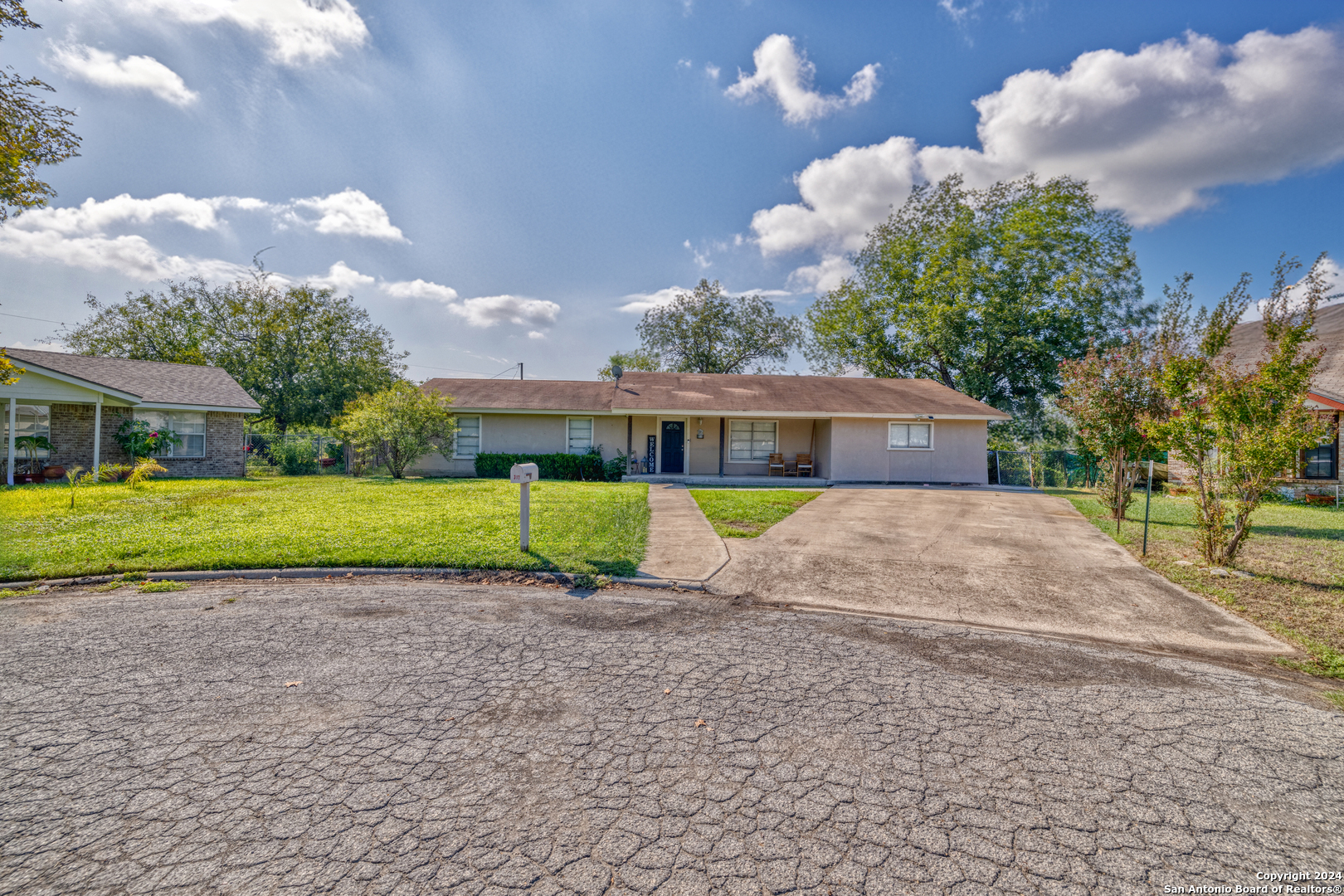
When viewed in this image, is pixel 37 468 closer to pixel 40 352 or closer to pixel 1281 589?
pixel 40 352

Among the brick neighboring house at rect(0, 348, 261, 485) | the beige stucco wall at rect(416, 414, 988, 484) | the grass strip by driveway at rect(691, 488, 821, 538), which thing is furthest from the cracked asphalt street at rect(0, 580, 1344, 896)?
the brick neighboring house at rect(0, 348, 261, 485)

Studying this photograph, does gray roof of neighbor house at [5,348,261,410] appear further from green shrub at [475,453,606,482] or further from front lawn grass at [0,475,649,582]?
green shrub at [475,453,606,482]

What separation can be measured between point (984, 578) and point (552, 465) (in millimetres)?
14427

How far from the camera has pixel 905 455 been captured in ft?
63.6

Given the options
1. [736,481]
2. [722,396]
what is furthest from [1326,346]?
[722,396]

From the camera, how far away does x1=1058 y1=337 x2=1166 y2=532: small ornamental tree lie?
10.2 meters

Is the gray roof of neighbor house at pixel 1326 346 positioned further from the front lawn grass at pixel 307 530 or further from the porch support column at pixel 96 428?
the porch support column at pixel 96 428

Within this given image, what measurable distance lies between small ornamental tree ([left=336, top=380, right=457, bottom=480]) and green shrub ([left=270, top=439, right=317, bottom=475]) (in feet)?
13.7

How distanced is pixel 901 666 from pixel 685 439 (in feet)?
52.2

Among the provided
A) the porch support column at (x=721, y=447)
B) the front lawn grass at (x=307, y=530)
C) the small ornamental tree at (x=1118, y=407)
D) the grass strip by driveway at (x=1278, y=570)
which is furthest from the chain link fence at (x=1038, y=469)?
the front lawn grass at (x=307, y=530)

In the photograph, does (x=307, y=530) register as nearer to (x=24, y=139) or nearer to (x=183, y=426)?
(x=24, y=139)

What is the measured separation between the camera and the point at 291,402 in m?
28.0

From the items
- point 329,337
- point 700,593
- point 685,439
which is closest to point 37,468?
point 329,337

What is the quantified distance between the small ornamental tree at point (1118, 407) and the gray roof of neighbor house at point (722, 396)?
7.59m
